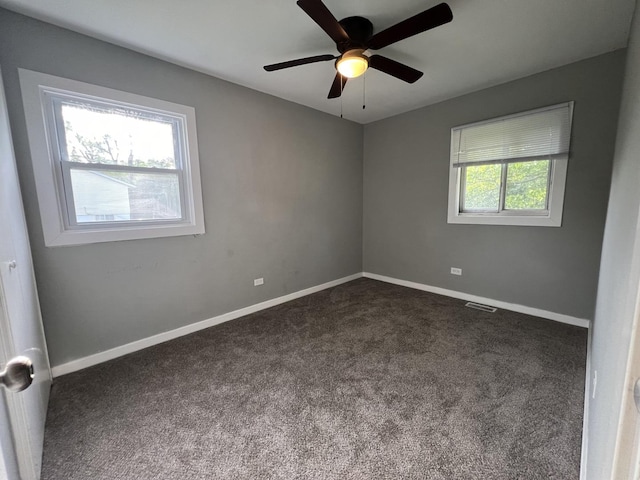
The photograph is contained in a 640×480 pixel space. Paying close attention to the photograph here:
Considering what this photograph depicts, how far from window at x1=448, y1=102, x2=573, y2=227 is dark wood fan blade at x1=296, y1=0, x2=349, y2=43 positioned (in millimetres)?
2247

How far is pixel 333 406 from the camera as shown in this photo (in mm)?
1683

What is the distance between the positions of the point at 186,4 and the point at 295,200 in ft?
7.07

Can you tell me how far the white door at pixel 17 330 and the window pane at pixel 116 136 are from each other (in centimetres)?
40

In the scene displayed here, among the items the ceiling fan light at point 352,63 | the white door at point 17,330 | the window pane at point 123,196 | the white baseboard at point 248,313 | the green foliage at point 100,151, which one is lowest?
the white baseboard at point 248,313

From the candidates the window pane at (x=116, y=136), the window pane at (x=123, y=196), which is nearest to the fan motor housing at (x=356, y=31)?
the window pane at (x=116, y=136)

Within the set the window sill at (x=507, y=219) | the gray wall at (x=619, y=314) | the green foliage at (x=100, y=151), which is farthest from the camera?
the window sill at (x=507, y=219)

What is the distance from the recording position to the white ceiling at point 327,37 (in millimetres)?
1772

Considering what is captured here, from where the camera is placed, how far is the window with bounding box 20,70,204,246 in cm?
192

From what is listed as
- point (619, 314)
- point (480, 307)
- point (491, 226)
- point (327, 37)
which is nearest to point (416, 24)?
point (327, 37)

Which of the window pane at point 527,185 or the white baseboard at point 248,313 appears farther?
the window pane at point 527,185

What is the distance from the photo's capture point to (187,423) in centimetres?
157

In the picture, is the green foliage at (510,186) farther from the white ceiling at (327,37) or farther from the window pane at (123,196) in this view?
the window pane at (123,196)

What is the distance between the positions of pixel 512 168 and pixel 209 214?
3.45 meters

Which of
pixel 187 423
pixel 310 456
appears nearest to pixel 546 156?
pixel 310 456
